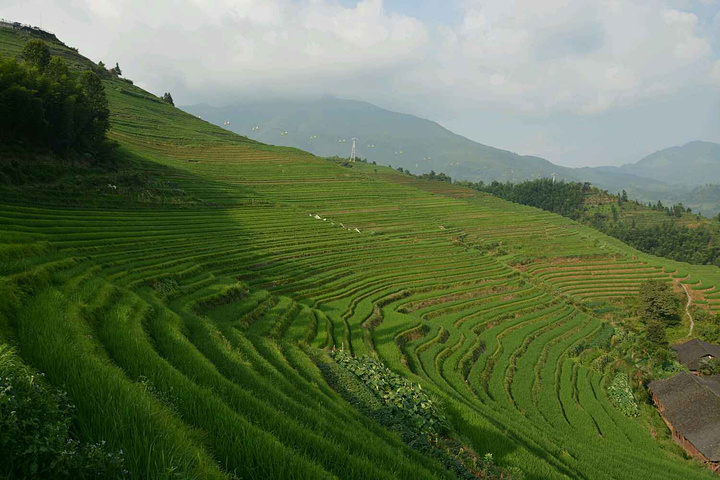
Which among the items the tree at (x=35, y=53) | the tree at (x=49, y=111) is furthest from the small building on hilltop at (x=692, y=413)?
the tree at (x=35, y=53)

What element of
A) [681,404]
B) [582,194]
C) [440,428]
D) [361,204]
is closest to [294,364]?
[440,428]

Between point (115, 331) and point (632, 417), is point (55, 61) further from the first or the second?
point (632, 417)

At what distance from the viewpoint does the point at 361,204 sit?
186 ft

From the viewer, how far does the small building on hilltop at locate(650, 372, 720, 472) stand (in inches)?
762

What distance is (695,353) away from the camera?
32.2 meters

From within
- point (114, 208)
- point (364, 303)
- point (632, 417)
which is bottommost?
point (632, 417)

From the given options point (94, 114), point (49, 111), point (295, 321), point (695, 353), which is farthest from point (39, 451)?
point (695, 353)

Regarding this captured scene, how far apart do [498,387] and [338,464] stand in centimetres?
1897

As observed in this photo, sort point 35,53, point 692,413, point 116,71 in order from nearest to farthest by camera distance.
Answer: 1. point 692,413
2. point 35,53
3. point 116,71

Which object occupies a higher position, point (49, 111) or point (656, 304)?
point (49, 111)

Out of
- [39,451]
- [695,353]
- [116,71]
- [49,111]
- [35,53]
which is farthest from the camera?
[116,71]

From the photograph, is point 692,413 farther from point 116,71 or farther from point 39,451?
point 116,71

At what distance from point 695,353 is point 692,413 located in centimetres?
1420

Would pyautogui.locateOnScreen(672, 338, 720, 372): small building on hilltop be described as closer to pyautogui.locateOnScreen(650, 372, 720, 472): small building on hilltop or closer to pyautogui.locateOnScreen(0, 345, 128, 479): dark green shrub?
pyautogui.locateOnScreen(650, 372, 720, 472): small building on hilltop
